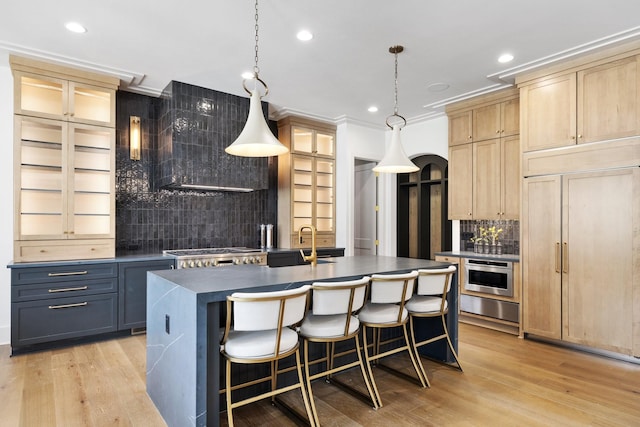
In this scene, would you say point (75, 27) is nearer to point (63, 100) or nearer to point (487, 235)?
point (63, 100)

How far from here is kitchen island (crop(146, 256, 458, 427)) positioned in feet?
6.72

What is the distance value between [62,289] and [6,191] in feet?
3.98

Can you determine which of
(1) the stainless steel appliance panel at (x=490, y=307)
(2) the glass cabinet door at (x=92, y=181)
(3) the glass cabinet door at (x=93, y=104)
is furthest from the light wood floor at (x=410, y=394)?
(3) the glass cabinet door at (x=93, y=104)

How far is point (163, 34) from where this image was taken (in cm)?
331

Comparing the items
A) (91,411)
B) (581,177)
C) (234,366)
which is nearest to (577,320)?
(581,177)

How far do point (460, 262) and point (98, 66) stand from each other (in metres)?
4.77

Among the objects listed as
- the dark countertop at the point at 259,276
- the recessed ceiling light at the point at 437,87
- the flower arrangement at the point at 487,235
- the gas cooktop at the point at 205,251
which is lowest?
the gas cooktop at the point at 205,251

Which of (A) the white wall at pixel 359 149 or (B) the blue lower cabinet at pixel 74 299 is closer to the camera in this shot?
(B) the blue lower cabinet at pixel 74 299

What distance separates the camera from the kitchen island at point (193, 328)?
6.72ft

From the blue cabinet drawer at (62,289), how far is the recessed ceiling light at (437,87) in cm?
425

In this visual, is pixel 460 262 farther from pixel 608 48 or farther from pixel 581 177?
pixel 608 48

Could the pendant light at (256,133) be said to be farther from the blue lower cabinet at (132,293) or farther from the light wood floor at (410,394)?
the blue lower cabinet at (132,293)

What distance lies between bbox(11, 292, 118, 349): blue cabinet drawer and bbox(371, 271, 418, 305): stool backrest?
2.93 metres

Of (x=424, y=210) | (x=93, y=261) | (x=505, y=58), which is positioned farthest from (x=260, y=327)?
(x=424, y=210)
